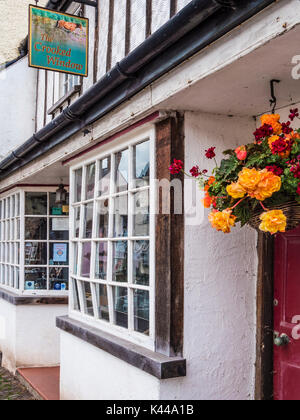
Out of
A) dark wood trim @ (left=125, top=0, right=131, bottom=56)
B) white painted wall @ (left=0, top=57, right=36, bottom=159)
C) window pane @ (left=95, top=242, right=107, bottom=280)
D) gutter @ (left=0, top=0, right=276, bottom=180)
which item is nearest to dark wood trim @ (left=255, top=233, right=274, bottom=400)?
gutter @ (left=0, top=0, right=276, bottom=180)

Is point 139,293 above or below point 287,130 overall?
below

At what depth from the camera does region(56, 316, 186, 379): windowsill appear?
354cm

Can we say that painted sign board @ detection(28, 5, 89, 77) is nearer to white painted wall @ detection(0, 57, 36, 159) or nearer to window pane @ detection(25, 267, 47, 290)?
white painted wall @ detection(0, 57, 36, 159)

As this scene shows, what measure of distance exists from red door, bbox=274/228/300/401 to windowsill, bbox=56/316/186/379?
0.71m

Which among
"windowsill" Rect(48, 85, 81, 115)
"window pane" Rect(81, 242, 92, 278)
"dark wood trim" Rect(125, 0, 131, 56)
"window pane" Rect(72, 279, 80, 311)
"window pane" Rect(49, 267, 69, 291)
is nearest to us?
"dark wood trim" Rect(125, 0, 131, 56)

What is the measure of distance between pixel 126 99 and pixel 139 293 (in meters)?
1.57

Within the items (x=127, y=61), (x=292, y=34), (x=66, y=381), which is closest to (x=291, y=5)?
(x=292, y=34)

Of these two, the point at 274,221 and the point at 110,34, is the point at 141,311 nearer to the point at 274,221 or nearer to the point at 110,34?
the point at 274,221

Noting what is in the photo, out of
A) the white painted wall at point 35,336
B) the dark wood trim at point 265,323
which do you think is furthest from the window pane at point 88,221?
the white painted wall at point 35,336

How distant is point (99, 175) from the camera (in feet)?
16.6

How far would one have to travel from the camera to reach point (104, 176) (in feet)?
16.2

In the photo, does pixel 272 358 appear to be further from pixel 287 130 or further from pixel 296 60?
pixel 296 60

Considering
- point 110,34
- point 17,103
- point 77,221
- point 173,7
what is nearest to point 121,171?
point 77,221

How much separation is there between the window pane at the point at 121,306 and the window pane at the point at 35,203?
3777 mm
